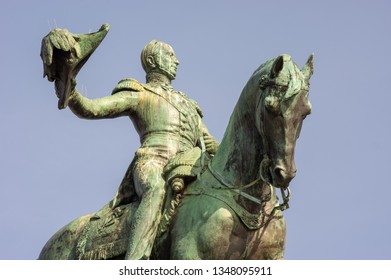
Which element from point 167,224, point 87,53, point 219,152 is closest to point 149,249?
point 167,224

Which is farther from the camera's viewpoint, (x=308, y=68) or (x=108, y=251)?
(x=108, y=251)

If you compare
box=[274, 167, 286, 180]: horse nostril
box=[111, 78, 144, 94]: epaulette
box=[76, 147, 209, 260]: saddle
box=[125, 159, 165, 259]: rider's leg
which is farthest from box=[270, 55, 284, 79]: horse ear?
box=[111, 78, 144, 94]: epaulette

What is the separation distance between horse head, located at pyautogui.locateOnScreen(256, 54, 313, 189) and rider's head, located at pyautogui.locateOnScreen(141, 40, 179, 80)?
2493mm

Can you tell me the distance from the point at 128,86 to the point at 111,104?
388mm

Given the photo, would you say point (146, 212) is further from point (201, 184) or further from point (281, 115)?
point (281, 115)

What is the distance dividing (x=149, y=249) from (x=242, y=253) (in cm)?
103

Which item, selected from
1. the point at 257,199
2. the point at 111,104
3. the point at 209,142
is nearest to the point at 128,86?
the point at 111,104

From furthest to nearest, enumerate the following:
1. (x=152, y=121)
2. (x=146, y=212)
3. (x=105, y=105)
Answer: (x=152, y=121), (x=105, y=105), (x=146, y=212)

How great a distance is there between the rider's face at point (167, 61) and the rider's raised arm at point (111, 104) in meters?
0.54

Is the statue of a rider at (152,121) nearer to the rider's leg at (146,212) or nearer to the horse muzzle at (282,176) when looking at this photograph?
the rider's leg at (146,212)

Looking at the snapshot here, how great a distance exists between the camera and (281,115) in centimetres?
1329

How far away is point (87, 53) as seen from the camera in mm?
14055

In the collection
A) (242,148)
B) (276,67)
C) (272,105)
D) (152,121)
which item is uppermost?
(152,121)
